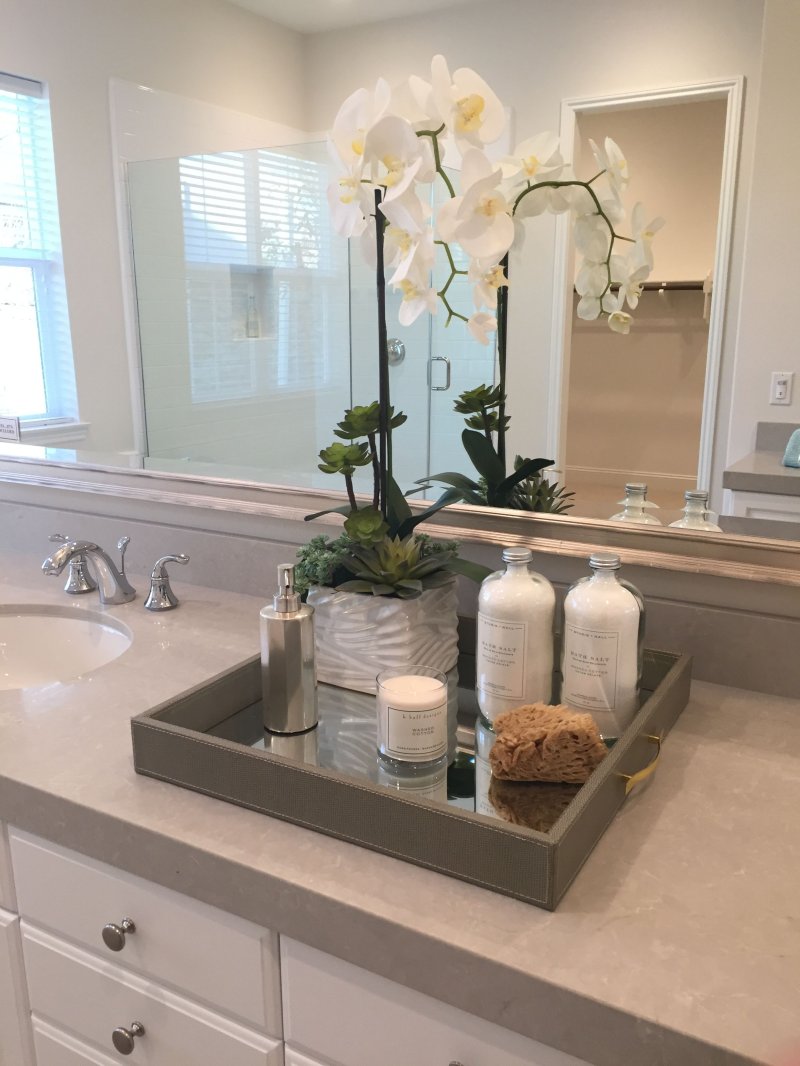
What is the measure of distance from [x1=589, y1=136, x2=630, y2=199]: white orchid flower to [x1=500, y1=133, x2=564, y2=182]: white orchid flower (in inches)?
2.3

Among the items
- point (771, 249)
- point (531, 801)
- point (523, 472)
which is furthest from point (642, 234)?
point (531, 801)

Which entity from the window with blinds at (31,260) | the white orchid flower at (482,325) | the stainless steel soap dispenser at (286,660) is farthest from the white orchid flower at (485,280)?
the window with blinds at (31,260)

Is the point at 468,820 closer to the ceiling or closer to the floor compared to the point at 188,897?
closer to the ceiling

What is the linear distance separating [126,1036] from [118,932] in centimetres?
13

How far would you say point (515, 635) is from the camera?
1.04 m

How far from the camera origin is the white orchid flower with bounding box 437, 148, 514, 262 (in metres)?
1.06

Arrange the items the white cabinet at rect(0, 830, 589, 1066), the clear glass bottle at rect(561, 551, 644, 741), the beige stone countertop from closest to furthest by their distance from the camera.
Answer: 1. the beige stone countertop
2. the white cabinet at rect(0, 830, 589, 1066)
3. the clear glass bottle at rect(561, 551, 644, 741)

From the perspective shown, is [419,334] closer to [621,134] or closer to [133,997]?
[621,134]

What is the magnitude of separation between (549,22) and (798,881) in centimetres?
109

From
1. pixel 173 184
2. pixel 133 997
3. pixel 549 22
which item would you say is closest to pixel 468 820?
pixel 133 997

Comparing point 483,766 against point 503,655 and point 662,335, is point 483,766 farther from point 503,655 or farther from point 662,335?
point 662,335

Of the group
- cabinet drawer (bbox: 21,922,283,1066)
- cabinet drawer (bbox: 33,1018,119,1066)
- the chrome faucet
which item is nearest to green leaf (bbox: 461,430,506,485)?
the chrome faucet

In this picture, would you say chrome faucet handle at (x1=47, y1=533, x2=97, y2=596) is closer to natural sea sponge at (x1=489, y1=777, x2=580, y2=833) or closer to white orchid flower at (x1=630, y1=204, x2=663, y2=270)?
natural sea sponge at (x1=489, y1=777, x2=580, y2=833)

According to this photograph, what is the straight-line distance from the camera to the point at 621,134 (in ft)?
3.75
